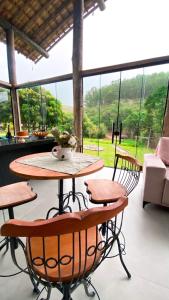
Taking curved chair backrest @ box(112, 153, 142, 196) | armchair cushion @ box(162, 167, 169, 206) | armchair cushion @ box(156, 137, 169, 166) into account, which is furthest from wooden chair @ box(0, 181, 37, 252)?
armchair cushion @ box(156, 137, 169, 166)

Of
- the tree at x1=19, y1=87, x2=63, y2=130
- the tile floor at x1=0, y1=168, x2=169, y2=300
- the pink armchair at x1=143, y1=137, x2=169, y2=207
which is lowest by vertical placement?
the tile floor at x1=0, y1=168, x2=169, y2=300

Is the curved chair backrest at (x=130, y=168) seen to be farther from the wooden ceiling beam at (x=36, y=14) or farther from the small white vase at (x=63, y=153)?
the wooden ceiling beam at (x=36, y=14)

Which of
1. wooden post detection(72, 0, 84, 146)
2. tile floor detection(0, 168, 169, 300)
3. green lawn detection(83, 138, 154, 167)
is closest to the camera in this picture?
tile floor detection(0, 168, 169, 300)

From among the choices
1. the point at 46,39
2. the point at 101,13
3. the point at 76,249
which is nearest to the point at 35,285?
the point at 76,249

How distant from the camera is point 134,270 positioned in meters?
1.34

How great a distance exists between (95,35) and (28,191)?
493 cm

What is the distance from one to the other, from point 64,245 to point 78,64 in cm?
422

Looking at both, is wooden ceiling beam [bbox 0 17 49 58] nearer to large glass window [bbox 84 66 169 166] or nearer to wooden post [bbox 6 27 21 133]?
wooden post [bbox 6 27 21 133]

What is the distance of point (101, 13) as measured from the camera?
14.9 feet

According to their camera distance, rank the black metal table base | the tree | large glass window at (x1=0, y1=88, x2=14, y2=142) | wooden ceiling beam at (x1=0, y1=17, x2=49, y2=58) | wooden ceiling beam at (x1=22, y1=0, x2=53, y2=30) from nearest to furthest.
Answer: the black metal table base → wooden ceiling beam at (x1=22, y1=0, x2=53, y2=30) → wooden ceiling beam at (x1=0, y1=17, x2=49, y2=58) → the tree → large glass window at (x1=0, y1=88, x2=14, y2=142)

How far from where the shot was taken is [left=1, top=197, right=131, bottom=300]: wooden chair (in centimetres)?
60

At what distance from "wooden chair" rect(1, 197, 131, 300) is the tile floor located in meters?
0.14

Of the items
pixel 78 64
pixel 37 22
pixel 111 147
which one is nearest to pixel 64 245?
pixel 111 147

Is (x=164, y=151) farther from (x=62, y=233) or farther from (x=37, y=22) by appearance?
(x=37, y=22)
